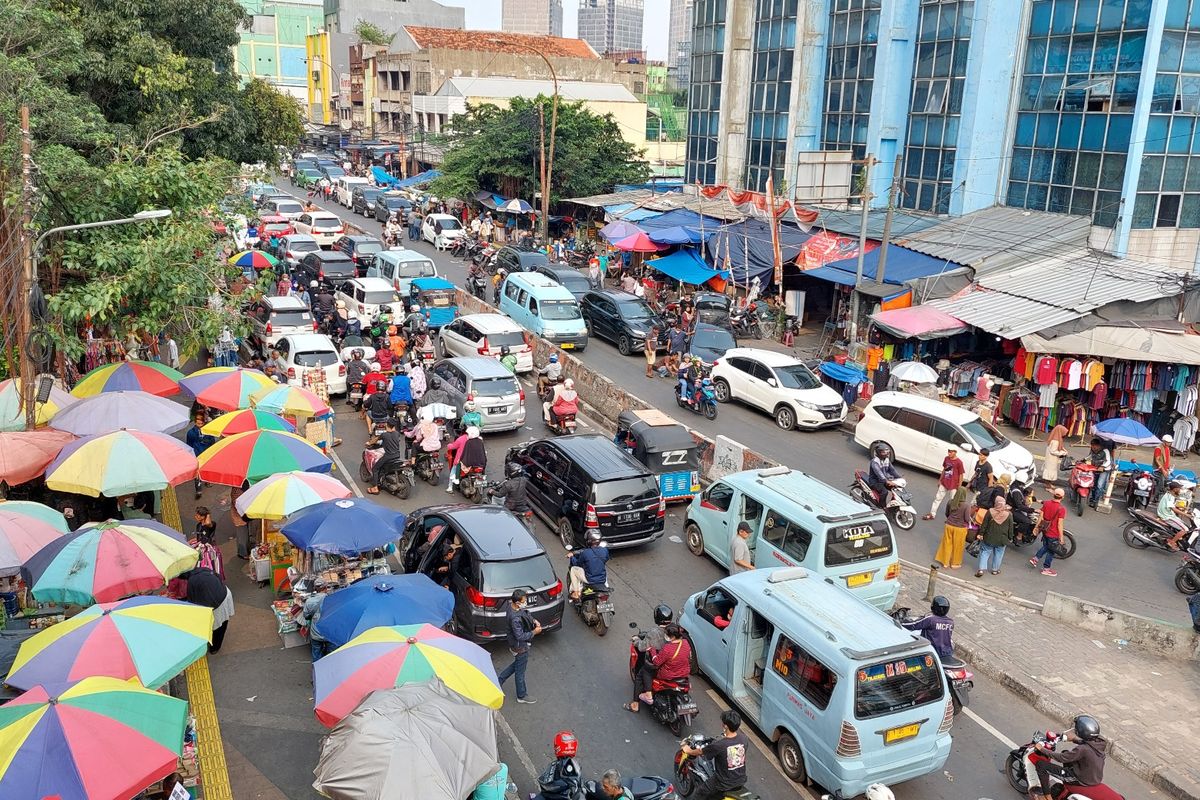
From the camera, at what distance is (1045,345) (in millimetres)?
20859

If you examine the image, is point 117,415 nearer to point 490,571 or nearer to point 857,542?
point 490,571

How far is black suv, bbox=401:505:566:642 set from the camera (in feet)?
38.0

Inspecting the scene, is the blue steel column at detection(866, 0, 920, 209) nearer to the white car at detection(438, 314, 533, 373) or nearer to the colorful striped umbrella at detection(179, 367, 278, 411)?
the white car at detection(438, 314, 533, 373)

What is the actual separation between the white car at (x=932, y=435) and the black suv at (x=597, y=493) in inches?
229

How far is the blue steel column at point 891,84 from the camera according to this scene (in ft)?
105

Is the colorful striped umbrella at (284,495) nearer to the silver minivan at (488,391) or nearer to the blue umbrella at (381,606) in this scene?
the blue umbrella at (381,606)

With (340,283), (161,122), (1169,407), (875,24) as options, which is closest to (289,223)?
(340,283)

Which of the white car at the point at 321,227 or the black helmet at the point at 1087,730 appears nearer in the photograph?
the black helmet at the point at 1087,730

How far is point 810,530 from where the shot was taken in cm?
1230

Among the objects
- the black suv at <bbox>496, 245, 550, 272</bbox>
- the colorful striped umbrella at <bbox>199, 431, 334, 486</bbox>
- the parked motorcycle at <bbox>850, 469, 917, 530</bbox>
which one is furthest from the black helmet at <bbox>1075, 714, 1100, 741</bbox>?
the black suv at <bbox>496, 245, 550, 272</bbox>

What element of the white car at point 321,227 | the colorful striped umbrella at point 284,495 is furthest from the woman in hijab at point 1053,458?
the white car at point 321,227

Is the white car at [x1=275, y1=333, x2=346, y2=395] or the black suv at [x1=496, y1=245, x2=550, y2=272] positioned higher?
the black suv at [x1=496, y1=245, x2=550, y2=272]

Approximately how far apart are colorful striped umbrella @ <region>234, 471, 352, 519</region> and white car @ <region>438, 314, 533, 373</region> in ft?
35.5

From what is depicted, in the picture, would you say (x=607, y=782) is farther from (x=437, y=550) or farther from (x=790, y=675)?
(x=437, y=550)
